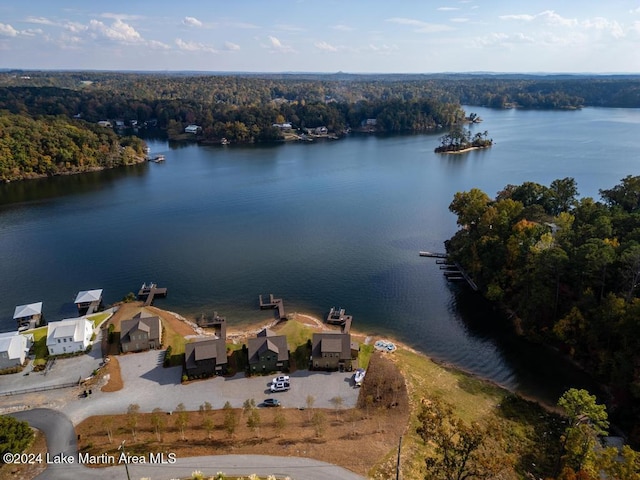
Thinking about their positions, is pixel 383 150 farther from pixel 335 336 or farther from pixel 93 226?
pixel 335 336

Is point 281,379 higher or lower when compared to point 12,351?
lower

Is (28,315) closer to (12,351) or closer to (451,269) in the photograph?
(12,351)

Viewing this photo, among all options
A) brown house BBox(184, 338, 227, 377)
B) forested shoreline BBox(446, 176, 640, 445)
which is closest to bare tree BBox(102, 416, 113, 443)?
brown house BBox(184, 338, 227, 377)

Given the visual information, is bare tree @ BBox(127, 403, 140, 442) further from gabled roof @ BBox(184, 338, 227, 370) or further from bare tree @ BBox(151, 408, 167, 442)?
gabled roof @ BBox(184, 338, 227, 370)

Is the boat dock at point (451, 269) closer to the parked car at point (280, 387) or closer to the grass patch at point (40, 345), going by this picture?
the parked car at point (280, 387)

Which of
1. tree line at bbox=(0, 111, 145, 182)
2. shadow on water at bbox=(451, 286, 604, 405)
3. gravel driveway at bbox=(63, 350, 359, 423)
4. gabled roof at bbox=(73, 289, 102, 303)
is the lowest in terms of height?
shadow on water at bbox=(451, 286, 604, 405)

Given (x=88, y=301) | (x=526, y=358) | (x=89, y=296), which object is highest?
(x=89, y=296)

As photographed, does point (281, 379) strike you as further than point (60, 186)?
No

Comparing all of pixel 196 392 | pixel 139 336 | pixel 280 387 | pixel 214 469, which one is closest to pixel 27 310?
pixel 139 336
